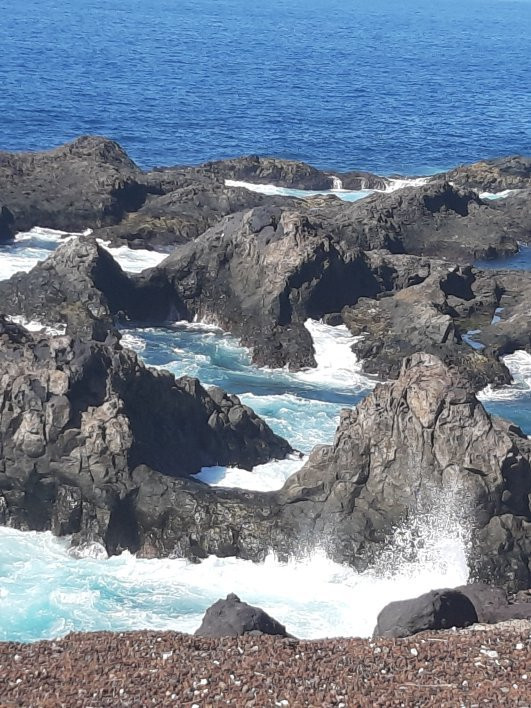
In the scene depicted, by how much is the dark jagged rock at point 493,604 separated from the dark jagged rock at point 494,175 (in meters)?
66.7

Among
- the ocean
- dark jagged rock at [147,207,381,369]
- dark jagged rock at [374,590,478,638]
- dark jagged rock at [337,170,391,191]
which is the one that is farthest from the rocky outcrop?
dark jagged rock at [337,170,391,191]

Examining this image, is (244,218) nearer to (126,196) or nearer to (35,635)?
(126,196)

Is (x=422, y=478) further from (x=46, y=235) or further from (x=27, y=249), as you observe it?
(x=46, y=235)

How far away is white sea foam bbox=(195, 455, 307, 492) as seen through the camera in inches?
1711

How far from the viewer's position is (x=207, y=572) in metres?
38.6

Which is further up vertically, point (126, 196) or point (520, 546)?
point (126, 196)

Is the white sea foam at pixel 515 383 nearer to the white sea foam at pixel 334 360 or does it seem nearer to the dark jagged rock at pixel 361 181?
the white sea foam at pixel 334 360

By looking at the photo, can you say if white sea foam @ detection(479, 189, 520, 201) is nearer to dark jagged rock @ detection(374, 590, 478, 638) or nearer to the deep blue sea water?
the deep blue sea water

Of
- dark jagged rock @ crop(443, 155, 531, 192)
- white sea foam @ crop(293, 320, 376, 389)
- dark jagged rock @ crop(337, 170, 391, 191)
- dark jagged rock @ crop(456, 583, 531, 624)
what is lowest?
dark jagged rock @ crop(456, 583, 531, 624)

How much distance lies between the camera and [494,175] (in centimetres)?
10106

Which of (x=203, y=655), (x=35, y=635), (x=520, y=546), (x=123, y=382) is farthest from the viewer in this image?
(x=123, y=382)


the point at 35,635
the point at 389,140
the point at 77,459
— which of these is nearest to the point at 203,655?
the point at 35,635

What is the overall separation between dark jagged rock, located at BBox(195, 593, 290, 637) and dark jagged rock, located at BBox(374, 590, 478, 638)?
2815 millimetres

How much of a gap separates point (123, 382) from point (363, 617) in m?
12.3
